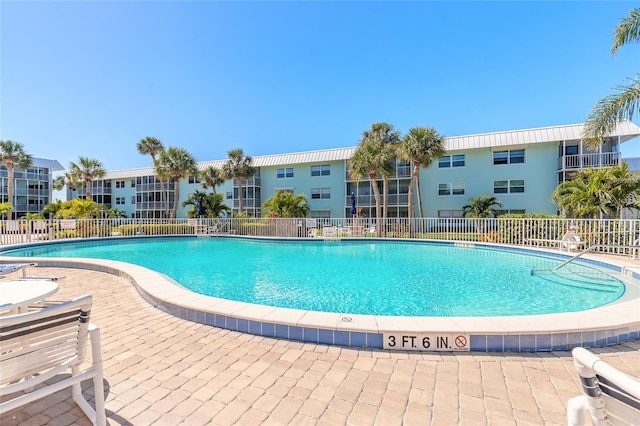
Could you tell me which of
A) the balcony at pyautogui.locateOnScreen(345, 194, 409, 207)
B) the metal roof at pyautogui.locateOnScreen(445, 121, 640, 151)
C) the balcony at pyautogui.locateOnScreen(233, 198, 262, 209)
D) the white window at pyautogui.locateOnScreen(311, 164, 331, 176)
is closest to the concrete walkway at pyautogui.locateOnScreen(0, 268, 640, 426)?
the metal roof at pyautogui.locateOnScreen(445, 121, 640, 151)

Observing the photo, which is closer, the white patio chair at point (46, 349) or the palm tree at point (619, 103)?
the white patio chair at point (46, 349)

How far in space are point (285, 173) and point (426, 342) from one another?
27325 mm

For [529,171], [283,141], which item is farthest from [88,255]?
[283,141]

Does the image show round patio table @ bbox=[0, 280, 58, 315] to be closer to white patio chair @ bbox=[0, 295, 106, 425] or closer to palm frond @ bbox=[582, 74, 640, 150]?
white patio chair @ bbox=[0, 295, 106, 425]

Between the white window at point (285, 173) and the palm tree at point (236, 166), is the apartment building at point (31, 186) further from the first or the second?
the white window at point (285, 173)

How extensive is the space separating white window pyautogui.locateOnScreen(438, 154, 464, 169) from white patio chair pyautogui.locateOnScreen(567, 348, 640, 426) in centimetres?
2443

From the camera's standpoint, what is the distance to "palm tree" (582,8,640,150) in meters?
8.23

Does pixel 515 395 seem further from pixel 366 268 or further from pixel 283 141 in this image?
pixel 283 141

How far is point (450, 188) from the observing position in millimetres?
23391

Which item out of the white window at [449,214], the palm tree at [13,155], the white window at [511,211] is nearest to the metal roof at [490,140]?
the white window at [511,211]

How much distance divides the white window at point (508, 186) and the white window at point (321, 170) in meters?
13.6

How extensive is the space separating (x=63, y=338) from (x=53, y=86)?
12869mm

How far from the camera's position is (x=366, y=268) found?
9.28 metres

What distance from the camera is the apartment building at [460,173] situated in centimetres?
1977
